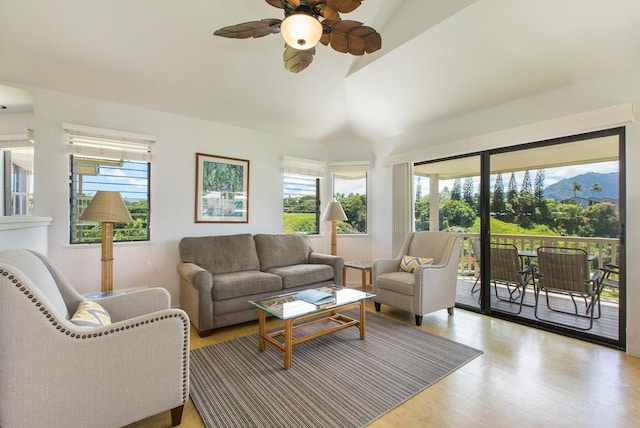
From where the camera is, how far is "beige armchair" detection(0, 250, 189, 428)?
1.18 meters

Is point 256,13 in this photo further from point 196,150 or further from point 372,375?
point 372,375

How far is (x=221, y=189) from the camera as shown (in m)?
3.98

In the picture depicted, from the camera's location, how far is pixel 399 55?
3.12 meters

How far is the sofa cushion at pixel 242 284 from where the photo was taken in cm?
292

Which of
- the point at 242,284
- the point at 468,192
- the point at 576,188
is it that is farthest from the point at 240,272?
the point at 576,188

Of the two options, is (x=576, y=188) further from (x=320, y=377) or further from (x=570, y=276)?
(x=320, y=377)

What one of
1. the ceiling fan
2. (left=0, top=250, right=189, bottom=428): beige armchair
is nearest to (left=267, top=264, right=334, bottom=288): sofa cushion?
(left=0, top=250, right=189, bottom=428): beige armchair

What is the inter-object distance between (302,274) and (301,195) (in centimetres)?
167

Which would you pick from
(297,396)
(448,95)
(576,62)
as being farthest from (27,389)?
(576,62)

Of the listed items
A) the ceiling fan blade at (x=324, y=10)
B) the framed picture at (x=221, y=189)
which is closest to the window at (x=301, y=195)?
the framed picture at (x=221, y=189)

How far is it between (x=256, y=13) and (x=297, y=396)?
313 cm

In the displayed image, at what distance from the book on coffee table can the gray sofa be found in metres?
0.63

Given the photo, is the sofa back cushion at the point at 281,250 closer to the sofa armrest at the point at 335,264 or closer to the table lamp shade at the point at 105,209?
the sofa armrest at the point at 335,264

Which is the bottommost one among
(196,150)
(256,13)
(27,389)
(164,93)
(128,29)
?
(27,389)
